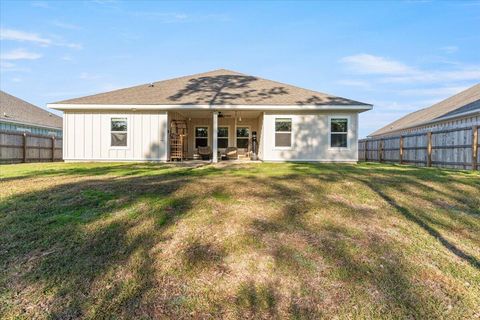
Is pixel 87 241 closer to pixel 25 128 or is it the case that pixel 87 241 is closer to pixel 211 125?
pixel 211 125

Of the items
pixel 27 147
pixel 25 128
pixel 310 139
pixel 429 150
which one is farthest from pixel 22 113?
pixel 429 150

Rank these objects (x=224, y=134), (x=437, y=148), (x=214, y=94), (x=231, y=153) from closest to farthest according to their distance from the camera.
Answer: (x=437, y=148) → (x=214, y=94) → (x=231, y=153) → (x=224, y=134)

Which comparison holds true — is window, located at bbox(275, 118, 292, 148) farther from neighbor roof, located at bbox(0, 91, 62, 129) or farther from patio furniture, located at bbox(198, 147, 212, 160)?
neighbor roof, located at bbox(0, 91, 62, 129)

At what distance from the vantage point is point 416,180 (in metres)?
7.99

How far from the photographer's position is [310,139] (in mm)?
14727

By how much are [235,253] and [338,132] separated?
11910mm

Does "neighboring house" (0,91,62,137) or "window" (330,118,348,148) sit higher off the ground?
"neighboring house" (0,91,62,137)

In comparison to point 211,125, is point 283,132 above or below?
below

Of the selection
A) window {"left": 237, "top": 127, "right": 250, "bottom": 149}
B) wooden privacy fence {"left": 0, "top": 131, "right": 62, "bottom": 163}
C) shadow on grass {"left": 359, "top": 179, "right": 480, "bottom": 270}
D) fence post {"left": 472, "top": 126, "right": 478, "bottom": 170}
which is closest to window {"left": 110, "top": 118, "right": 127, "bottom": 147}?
wooden privacy fence {"left": 0, "top": 131, "right": 62, "bottom": 163}

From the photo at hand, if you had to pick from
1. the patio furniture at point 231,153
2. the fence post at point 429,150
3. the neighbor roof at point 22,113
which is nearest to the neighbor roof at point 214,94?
the patio furniture at point 231,153

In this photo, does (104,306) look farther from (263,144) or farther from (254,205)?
(263,144)

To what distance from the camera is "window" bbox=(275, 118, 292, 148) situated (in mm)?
14789

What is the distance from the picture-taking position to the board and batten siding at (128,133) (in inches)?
576

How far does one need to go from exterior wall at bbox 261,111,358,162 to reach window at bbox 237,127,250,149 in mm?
4123
